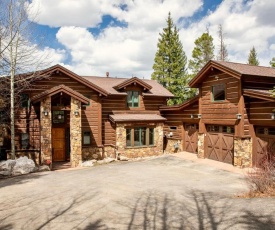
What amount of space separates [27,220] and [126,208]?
10.2 ft

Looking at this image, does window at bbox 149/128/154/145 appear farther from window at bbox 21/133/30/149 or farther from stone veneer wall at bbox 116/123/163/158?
window at bbox 21/133/30/149

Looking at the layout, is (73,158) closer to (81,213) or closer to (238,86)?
(81,213)

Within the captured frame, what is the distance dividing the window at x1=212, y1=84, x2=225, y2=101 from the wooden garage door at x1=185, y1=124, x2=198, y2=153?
160 inches

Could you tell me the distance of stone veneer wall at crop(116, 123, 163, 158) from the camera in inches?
824

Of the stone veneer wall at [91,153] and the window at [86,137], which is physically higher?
the window at [86,137]

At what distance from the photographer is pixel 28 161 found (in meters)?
16.2

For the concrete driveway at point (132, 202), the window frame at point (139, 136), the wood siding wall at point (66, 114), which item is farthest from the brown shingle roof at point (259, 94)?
the wood siding wall at point (66, 114)

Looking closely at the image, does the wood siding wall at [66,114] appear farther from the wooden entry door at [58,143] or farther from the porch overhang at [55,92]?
the porch overhang at [55,92]

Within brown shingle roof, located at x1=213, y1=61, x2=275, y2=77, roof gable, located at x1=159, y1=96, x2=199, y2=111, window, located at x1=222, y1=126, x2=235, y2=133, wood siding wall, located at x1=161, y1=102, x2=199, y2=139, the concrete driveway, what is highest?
brown shingle roof, located at x1=213, y1=61, x2=275, y2=77

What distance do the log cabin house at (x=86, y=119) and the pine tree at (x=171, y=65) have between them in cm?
1282

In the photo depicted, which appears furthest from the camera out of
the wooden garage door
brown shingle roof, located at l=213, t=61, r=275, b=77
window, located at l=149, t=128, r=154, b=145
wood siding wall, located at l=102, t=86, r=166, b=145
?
Answer: window, located at l=149, t=128, r=154, b=145

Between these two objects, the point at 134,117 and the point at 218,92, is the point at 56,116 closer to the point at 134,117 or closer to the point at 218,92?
the point at 134,117

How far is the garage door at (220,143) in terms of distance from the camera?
1697 cm

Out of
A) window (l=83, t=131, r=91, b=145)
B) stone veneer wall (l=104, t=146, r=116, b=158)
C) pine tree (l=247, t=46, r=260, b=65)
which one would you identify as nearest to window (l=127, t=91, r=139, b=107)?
stone veneer wall (l=104, t=146, r=116, b=158)
